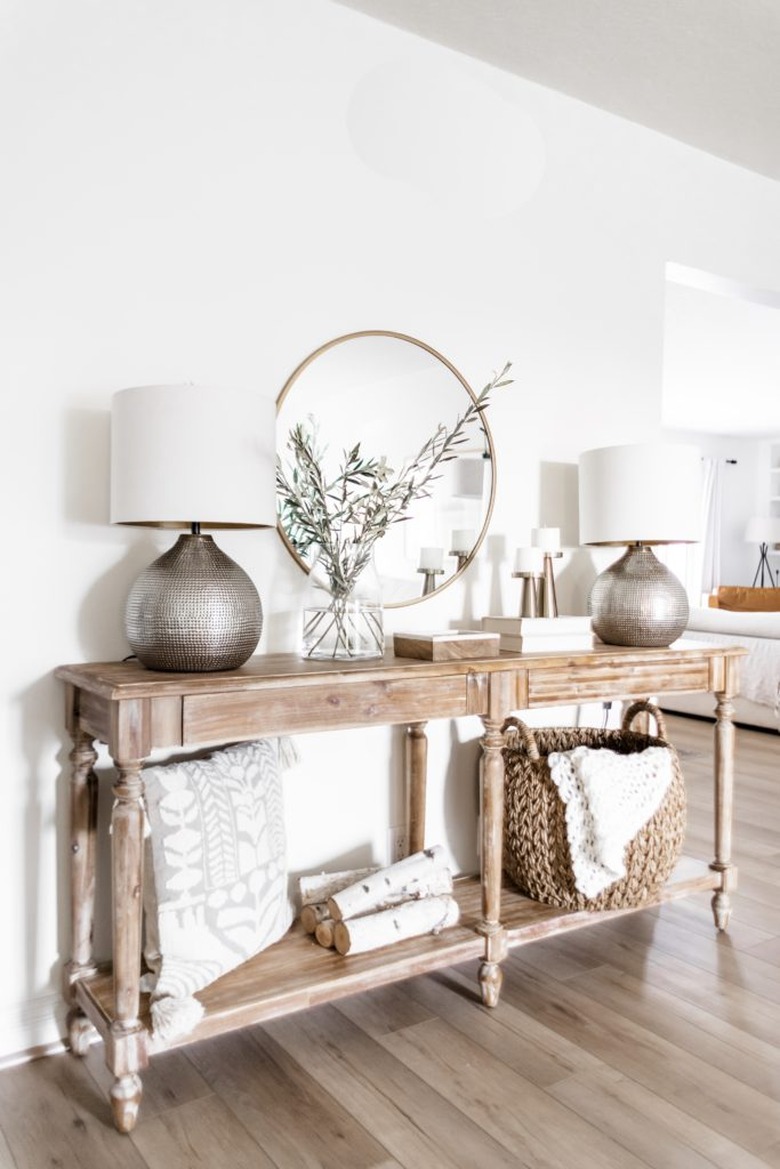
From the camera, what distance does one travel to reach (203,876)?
175 cm

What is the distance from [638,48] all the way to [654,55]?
0.06m

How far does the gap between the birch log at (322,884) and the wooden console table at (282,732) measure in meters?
0.09

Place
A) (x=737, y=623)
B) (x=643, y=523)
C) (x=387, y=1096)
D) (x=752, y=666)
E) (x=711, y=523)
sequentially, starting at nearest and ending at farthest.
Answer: (x=387, y=1096)
(x=643, y=523)
(x=752, y=666)
(x=737, y=623)
(x=711, y=523)

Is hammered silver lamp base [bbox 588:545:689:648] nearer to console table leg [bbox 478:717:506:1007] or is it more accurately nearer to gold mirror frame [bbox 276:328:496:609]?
gold mirror frame [bbox 276:328:496:609]

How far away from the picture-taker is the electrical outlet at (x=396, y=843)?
2.32 m

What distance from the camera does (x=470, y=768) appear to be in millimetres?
2475

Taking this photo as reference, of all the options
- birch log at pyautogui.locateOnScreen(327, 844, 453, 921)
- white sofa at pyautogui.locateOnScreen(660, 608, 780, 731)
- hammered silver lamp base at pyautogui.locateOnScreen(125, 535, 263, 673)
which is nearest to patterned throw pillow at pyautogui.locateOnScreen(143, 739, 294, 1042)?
birch log at pyautogui.locateOnScreen(327, 844, 453, 921)

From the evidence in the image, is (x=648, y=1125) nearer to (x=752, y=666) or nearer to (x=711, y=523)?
(x=752, y=666)

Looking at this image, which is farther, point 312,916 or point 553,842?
point 553,842

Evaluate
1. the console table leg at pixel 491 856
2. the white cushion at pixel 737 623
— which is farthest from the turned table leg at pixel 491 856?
the white cushion at pixel 737 623

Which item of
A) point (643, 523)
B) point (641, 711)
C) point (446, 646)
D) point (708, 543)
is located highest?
point (708, 543)

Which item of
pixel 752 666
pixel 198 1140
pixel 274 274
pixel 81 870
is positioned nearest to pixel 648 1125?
pixel 198 1140

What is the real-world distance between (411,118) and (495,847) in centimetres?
186

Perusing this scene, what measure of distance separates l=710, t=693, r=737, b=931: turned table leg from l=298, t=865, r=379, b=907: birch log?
0.99 metres
